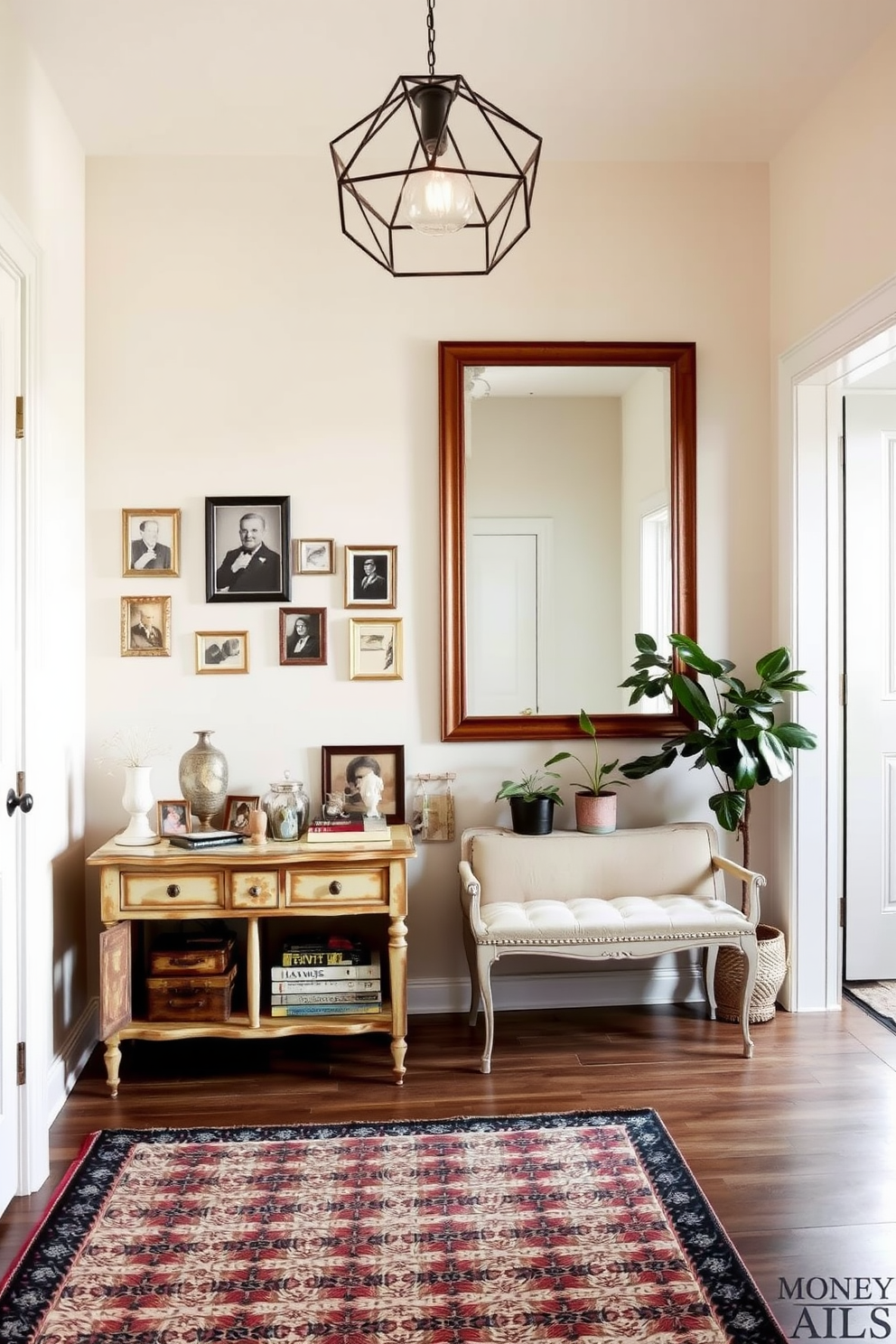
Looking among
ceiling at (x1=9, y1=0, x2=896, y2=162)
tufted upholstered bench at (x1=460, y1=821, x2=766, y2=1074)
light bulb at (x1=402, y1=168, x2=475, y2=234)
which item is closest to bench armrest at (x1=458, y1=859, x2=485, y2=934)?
tufted upholstered bench at (x1=460, y1=821, x2=766, y2=1074)

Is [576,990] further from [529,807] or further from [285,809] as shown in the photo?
Answer: [285,809]

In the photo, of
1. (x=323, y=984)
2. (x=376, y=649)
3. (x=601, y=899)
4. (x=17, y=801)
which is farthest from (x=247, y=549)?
(x=601, y=899)

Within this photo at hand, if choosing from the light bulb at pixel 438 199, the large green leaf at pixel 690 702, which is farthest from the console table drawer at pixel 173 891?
the light bulb at pixel 438 199

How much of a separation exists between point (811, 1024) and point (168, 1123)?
220 cm

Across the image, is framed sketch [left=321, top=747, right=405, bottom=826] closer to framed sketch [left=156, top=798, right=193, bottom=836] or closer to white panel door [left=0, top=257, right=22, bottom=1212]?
framed sketch [left=156, top=798, right=193, bottom=836]

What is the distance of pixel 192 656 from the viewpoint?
350cm

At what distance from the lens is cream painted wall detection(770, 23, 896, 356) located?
112 inches

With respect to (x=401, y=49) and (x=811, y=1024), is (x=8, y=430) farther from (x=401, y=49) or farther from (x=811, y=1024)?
(x=811, y=1024)

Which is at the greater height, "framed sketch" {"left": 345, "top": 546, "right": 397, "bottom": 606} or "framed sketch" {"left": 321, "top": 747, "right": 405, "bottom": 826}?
"framed sketch" {"left": 345, "top": 546, "right": 397, "bottom": 606}

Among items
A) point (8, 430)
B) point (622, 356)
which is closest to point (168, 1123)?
point (8, 430)

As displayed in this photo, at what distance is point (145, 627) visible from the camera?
3465 millimetres

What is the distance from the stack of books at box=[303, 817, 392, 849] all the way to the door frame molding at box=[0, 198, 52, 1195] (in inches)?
33.4

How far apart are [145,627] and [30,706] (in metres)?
0.92

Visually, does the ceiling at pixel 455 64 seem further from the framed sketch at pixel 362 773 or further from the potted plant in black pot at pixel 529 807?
the potted plant in black pot at pixel 529 807
